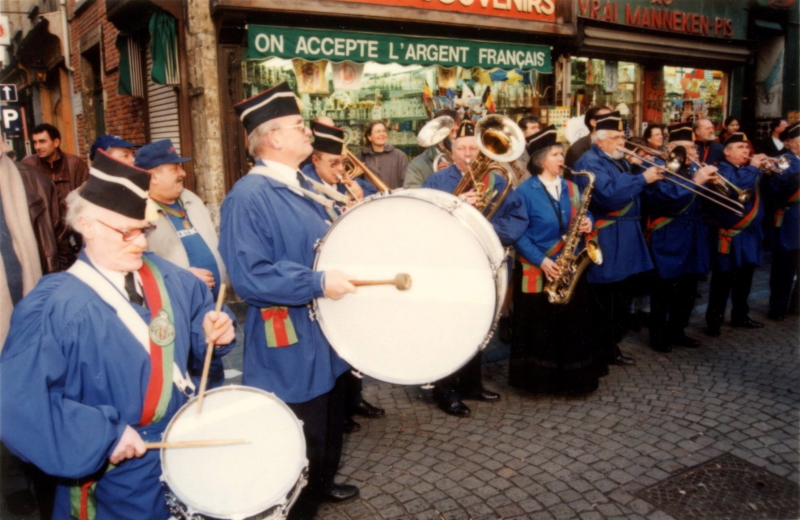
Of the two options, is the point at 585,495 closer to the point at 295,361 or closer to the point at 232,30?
the point at 295,361

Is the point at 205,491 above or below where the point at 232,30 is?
below

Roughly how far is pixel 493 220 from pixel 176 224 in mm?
2160

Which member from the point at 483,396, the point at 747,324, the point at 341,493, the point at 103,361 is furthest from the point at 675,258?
the point at 103,361

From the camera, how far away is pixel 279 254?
2834 mm

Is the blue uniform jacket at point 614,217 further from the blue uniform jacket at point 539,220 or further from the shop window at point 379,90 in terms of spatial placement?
the shop window at point 379,90

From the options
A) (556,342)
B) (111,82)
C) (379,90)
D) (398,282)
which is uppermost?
(111,82)

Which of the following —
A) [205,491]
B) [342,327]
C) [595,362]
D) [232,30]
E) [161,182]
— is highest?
[232,30]

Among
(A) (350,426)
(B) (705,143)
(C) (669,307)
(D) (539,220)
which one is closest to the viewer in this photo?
(A) (350,426)

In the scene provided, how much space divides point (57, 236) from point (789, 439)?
500 cm

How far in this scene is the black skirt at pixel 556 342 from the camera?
189 inches

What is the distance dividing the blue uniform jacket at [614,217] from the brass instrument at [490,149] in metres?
1.21

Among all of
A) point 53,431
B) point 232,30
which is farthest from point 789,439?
point 232,30

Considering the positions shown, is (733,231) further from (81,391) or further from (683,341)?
(81,391)

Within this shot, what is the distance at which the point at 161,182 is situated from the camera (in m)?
3.97
